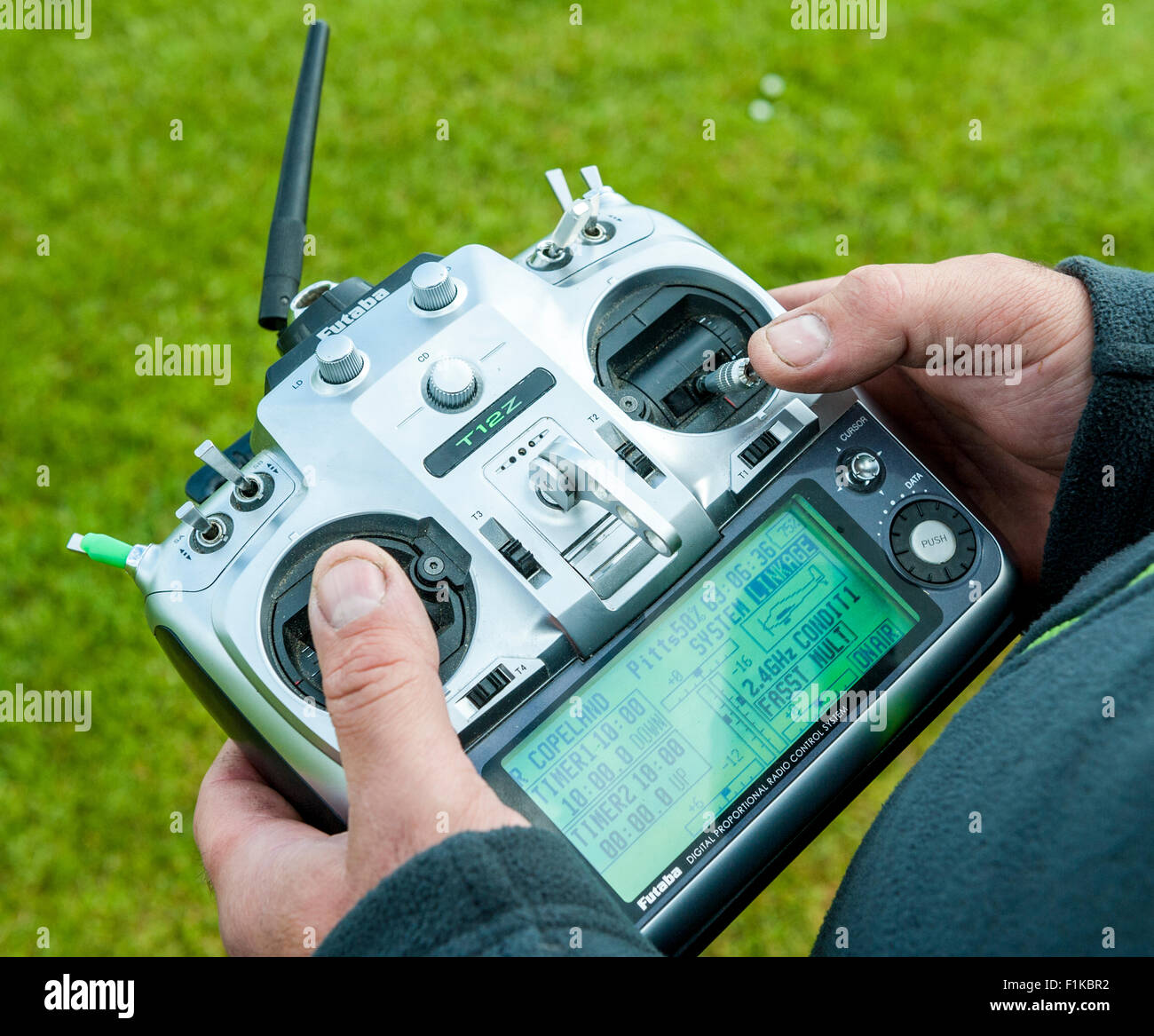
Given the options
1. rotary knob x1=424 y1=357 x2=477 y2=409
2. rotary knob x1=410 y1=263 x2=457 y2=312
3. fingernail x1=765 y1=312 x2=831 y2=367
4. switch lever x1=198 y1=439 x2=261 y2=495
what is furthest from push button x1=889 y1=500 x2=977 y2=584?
switch lever x1=198 y1=439 x2=261 y2=495

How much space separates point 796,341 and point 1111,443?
1.86 feet

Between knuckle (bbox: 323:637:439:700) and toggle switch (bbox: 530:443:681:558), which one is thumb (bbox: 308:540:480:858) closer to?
knuckle (bbox: 323:637:439:700)

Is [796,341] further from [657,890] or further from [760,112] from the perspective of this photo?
[760,112]

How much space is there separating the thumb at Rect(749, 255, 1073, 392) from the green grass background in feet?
6.10

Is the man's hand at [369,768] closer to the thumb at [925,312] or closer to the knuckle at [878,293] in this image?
the thumb at [925,312]

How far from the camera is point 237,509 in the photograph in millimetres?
1805

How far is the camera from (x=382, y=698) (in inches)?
60.7

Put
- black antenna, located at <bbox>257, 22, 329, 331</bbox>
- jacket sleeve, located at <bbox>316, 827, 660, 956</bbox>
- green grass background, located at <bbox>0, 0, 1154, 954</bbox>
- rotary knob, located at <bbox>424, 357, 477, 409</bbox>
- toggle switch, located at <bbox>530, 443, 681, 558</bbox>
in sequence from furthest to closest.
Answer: green grass background, located at <bbox>0, 0, 1154, 954</bbox>, black antenna, located at <bbox>257, 22, 329, 331</bbox>, rotary knob, located at <bbox>424, 357, 477, 409</bbox>, toggle switch, located at <bbox>530, 443, 681, 558</bbox>, jacket sleeve, located at <bbox>316, 827, 660, 956</bbox>

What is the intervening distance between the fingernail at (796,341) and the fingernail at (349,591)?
2.64 feet

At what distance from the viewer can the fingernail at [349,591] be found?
1.60 meters

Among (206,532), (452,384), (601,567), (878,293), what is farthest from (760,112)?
(206,532)

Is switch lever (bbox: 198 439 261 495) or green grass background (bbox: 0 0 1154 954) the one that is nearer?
switch lever (bbox: 198 439 261 495)

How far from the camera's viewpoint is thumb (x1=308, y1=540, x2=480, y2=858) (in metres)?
1.51

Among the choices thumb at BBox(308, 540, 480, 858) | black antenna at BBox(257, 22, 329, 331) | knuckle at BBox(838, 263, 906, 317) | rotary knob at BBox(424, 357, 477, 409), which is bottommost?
thumb at BBox(308, 540, 480, 858)
